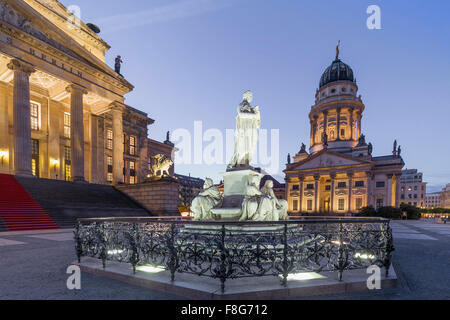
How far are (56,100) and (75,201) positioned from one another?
15644 millimetres

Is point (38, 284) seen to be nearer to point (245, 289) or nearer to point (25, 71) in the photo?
point (245, 289)

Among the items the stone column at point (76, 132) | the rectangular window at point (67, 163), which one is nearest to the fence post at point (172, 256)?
the stone column at point (76, 132)

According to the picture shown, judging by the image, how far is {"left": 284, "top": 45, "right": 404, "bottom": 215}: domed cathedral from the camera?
45.9 metres

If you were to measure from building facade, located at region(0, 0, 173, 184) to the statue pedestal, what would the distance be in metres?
19.8

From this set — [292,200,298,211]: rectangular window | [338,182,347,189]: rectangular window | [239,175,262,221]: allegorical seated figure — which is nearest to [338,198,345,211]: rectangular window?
[338,182,347,189]: rectangular window

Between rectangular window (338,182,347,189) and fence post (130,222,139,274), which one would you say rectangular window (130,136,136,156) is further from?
rectangular window (338,182,347,189)

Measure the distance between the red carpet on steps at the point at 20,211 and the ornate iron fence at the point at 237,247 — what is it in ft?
34.5

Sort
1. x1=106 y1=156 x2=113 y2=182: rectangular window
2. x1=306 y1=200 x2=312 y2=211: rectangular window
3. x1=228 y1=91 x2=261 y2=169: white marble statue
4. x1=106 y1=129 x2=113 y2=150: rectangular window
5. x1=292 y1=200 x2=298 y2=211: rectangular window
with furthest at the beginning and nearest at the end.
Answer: x1=292 y1=200 x2=298 y2=211: rectangular window, x1=306 y1=200 x2=312 y2=211: rectangular window, x1=106 y1=156 x2=113 y2=182: rectangular window, x1=106 y1=129 x2=113 y2=150: rectangular window, x1=228 y1=91 x2=261 y2=169: white marble statue

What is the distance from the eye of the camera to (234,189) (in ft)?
24.7
